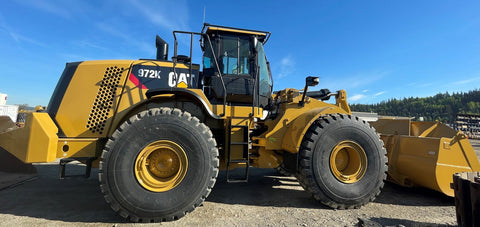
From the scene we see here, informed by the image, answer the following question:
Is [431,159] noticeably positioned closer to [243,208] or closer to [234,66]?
[243,208]

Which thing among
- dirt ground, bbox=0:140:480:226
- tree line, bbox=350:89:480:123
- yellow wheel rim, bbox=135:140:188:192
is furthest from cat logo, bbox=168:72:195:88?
Answer: tree line, bbox=350:89:480:123

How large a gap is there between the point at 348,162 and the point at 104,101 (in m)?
4.18

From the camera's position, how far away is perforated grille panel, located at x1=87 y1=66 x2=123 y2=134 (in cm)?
338

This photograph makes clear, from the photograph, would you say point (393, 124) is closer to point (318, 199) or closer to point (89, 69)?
point (318, 199)

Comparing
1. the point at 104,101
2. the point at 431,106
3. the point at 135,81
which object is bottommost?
the point at 104,101

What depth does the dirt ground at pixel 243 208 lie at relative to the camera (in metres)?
2.93

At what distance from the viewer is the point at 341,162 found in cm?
379

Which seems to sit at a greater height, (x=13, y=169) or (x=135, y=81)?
(x=135, y=81)

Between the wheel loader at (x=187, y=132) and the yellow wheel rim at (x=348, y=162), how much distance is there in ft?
0.05

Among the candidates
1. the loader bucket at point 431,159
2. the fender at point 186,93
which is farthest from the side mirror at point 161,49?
the loader bucket at point 431,159

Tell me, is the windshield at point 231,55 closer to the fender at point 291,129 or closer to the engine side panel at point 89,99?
the fender at point 291,129

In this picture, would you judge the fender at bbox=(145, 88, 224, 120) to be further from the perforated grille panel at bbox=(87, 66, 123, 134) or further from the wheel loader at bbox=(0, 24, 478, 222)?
the perforated grille panel at bbox=(87, 66, 123, 134)

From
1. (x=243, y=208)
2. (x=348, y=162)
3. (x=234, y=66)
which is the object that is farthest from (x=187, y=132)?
(x=348, y=162)

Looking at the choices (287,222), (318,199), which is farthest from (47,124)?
(318,199)
